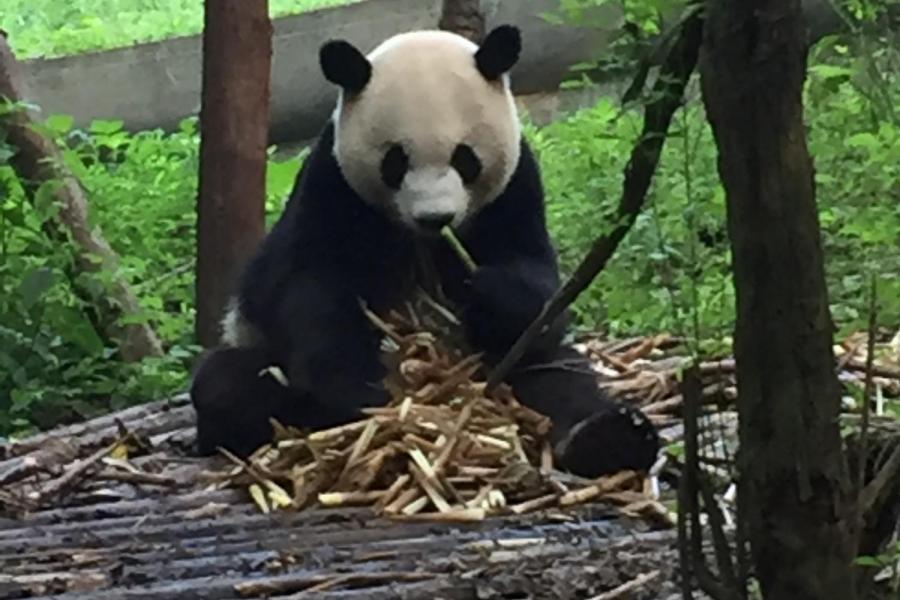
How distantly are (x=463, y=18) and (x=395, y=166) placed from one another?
1.76 m

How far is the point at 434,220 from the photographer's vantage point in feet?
13.4

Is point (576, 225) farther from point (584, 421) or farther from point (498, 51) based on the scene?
point (584, 421)

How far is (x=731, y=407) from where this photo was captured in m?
3.84

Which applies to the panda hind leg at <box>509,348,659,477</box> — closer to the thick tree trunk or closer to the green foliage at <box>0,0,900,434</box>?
the green foliage at <box>0,0,900,434</box>

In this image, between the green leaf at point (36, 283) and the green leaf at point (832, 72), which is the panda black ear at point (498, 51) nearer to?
the green leaf at point (832, 72)

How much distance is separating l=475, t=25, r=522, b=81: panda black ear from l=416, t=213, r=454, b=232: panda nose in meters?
0.44

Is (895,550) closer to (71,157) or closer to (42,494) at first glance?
(42,494)

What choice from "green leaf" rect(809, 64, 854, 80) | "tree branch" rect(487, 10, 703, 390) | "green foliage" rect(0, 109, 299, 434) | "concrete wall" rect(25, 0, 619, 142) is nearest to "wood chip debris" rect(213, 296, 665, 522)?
"green leaf" rect(809, 64, 854, 80)

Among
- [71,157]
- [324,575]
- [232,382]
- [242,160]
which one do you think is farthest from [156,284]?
[324,575]

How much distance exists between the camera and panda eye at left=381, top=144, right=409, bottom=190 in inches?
167

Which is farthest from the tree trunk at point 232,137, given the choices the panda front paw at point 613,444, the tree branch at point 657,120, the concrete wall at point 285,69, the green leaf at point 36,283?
the tree branch at point 657,120

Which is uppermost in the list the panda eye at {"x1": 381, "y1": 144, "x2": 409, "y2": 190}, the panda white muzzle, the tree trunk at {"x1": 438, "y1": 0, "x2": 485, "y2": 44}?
the tree trunk at {"x1": 438, "y1": 0, "x2": 485, "y2": 44}

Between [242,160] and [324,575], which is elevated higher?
[242,160]

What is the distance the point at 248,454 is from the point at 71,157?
2.93m
